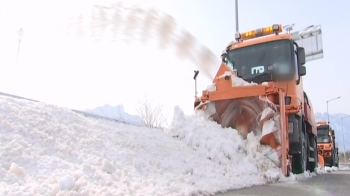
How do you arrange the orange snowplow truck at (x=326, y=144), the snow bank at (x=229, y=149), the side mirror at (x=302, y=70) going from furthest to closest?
the orange snowplow truck at (x=326, y=144), the side mirror at (x=302, y=70), the snow bank at (x=229, y=149)

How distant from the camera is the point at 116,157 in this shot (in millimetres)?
4469

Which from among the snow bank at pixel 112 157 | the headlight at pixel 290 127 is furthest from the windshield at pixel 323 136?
the snow bank at pixel 112 157

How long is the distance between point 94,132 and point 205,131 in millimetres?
2276

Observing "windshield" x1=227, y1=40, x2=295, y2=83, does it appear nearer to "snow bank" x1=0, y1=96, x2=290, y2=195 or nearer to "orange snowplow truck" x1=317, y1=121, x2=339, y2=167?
"snow bank" x1=0, y1=96, x2=290, y2=195

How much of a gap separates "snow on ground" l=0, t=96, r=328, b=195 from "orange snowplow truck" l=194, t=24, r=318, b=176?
0.40 metres

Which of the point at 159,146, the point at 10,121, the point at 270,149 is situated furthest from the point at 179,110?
the point at 10,121

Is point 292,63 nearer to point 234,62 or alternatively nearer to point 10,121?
point 234,62

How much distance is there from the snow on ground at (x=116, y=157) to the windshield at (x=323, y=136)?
14.8 m

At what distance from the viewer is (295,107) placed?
6980 millimetres

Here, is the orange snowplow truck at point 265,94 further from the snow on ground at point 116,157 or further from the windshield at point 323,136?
the windshield at point 323,136

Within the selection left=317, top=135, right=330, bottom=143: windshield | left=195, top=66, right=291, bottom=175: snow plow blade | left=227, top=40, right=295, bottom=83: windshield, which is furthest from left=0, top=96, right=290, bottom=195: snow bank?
left=317, top=135, right=330, bottom=143: windshield

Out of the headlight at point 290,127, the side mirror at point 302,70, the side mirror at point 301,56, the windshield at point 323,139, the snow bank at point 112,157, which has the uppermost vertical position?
the side mirror at point 301,56

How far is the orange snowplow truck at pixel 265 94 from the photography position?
249 inches

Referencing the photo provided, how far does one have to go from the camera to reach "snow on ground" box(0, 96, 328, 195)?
3.32 meters
